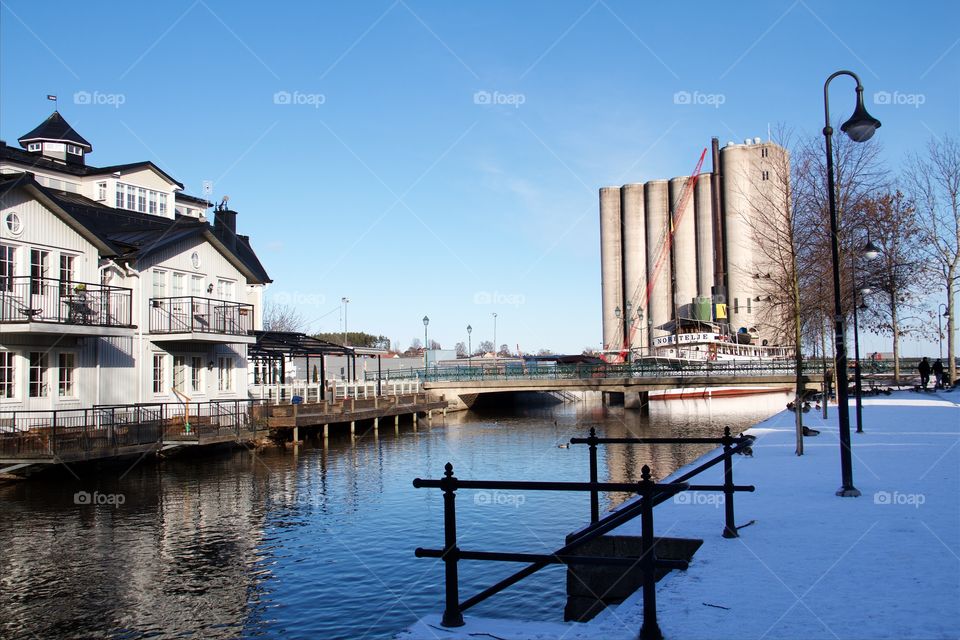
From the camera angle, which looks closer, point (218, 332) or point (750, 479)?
point (750, 479)

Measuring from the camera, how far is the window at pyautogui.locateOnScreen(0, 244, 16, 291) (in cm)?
2569

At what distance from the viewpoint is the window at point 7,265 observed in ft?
84.3

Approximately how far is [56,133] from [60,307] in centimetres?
2040

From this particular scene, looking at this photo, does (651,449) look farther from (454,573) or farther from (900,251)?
(454,573)

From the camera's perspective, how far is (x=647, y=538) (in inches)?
256

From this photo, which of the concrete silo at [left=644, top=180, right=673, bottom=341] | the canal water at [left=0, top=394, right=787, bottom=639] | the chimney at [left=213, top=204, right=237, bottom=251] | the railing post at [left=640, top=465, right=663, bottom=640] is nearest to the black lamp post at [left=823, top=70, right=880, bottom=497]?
the canal water at [left=0, top=394, right=787, bottom=639]

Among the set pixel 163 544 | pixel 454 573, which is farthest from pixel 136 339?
pixel 454 573

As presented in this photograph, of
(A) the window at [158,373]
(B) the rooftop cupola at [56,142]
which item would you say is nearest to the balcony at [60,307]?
(A) the window at [158,373]

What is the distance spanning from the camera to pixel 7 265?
26.2 meters

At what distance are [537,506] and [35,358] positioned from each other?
18.0 meters

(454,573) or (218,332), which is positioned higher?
(218,332)

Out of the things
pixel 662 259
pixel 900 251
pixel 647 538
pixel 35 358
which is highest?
pixel 662 259

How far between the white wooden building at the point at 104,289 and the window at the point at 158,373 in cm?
4

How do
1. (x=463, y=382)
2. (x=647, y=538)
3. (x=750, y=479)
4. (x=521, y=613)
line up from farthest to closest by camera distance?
1. (x=463, y=382)
2. (x=750, y=479)
3. (x=521, y=613)
4. (x=647, y=538)
